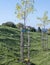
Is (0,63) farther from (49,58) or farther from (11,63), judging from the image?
(49,58)

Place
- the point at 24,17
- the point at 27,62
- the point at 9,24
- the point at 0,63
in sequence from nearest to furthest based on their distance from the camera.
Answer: the point at 27,62 → the point at 0,63 → the point at 24,17 → the point at 9,24

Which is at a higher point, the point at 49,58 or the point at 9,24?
the point at 9,24

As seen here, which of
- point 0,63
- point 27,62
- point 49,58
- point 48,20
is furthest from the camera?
point 48,20

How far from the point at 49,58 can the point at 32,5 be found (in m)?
4.71

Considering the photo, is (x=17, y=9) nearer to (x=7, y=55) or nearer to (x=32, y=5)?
(x=32, y=5)

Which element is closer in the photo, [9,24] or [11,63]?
[11,63]

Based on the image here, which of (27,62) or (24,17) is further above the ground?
(24,17)

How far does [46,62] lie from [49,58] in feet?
4.22

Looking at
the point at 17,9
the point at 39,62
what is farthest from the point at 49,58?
the point at 17,9

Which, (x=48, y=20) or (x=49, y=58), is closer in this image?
(x=49, y=58)

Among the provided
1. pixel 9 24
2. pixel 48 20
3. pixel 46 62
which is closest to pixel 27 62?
pixel 46 62

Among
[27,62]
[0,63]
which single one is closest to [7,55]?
[0,63]

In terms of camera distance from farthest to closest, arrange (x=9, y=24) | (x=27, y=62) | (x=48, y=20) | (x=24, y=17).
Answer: (x=9, y=24)
(x=48, y=20)
(x=24, y=17)
(x=27, y=62)

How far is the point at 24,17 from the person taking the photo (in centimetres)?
1853
